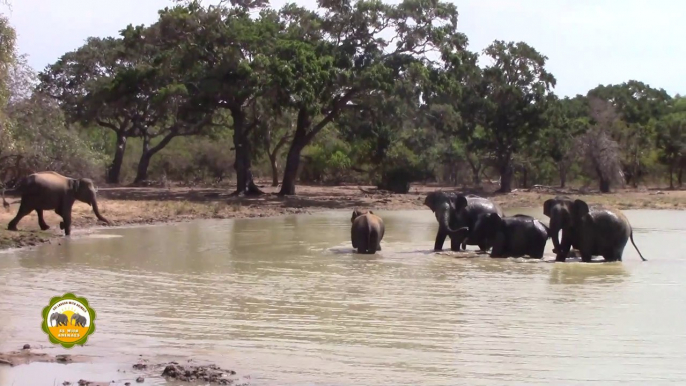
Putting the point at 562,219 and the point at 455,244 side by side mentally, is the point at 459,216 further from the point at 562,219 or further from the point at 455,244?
the point at 562,219

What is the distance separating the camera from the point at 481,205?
19250 millimetres

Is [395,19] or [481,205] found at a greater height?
[395,19]

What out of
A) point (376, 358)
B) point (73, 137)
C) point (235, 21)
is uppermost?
point (235, 21)

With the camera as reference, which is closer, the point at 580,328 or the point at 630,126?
the point at 580,328

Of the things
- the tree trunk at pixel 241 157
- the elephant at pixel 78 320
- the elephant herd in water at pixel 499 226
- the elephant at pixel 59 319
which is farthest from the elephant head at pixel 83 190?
the tree trunk at pixel 241 157

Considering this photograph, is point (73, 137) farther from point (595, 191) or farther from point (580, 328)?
point (595, 191)

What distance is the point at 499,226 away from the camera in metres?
17.9

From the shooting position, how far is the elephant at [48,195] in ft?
68.1

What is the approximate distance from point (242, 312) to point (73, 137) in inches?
888

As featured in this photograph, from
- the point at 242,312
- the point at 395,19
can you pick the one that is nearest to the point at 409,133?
the point at 395,19

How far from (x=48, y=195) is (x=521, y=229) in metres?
10.3

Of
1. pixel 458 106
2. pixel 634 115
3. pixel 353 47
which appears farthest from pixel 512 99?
pixel 634 115

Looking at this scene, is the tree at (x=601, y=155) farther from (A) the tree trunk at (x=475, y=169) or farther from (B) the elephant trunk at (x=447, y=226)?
(B) the elephant trunk at (x=447, y=226)

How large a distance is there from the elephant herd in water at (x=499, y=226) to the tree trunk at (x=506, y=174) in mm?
28078
